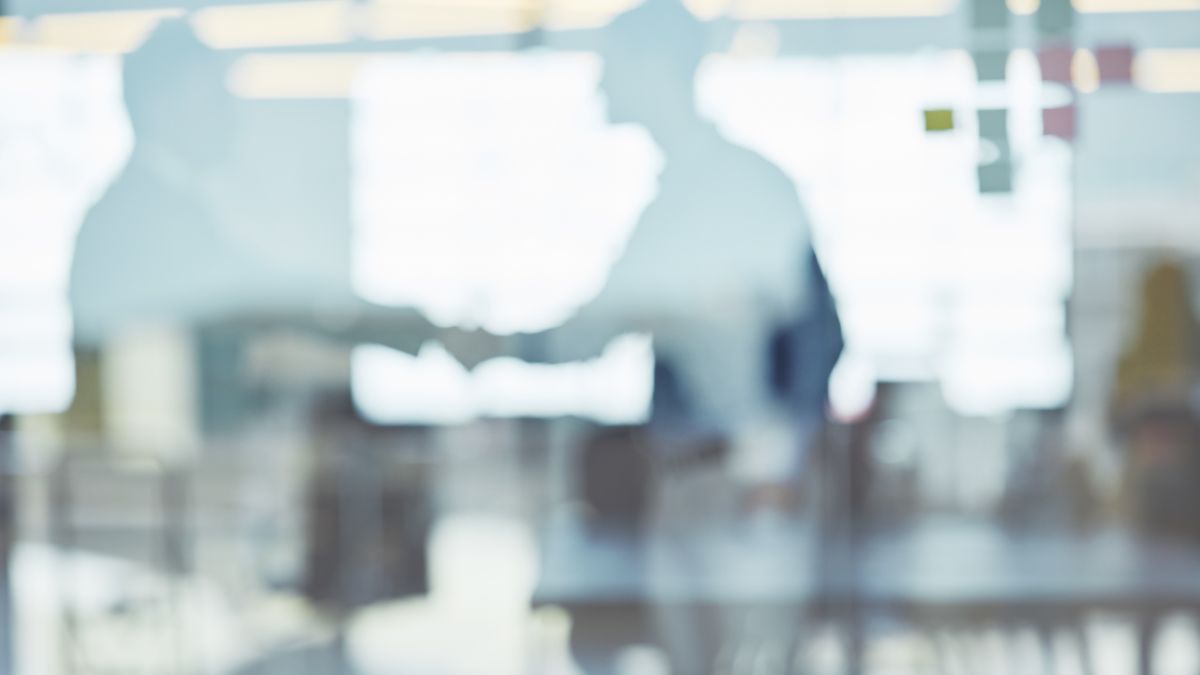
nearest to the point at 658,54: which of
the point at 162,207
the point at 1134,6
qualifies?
the point at 1134,6

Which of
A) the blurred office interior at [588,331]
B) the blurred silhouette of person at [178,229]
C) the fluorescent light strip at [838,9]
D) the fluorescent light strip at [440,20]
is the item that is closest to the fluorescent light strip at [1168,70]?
the blurred office interior at [588,331]

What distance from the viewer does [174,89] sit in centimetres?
236

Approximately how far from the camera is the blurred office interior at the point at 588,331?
237 cm

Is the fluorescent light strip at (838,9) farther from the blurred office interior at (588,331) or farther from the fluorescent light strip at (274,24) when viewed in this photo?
the fluorescent light strip at (274,24)

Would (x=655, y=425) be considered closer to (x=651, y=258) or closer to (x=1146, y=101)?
(x=651, y=258)

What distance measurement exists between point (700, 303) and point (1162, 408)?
976 millimetres

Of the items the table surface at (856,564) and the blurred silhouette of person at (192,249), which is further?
the table surface at (856,564)

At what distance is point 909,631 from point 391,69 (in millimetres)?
1510

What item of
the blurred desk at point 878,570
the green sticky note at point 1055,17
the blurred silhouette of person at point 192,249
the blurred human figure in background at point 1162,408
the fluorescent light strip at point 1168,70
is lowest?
the blurred desk at point 878,570

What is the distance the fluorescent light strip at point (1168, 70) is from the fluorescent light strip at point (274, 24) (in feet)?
4.74

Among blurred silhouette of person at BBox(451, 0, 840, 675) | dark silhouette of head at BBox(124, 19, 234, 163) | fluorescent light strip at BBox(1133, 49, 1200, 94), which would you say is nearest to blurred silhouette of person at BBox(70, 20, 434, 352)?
dark silhouette of head at BBox(124, 19, 234, 163)

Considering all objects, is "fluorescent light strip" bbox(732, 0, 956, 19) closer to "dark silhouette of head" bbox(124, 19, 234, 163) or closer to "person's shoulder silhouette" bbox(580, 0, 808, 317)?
"person's shoulder silhouette" bbox(580, 0, 808, 317)

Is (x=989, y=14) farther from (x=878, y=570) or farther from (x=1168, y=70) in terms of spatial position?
(x=878, y=570)

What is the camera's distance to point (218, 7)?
7.68ft
